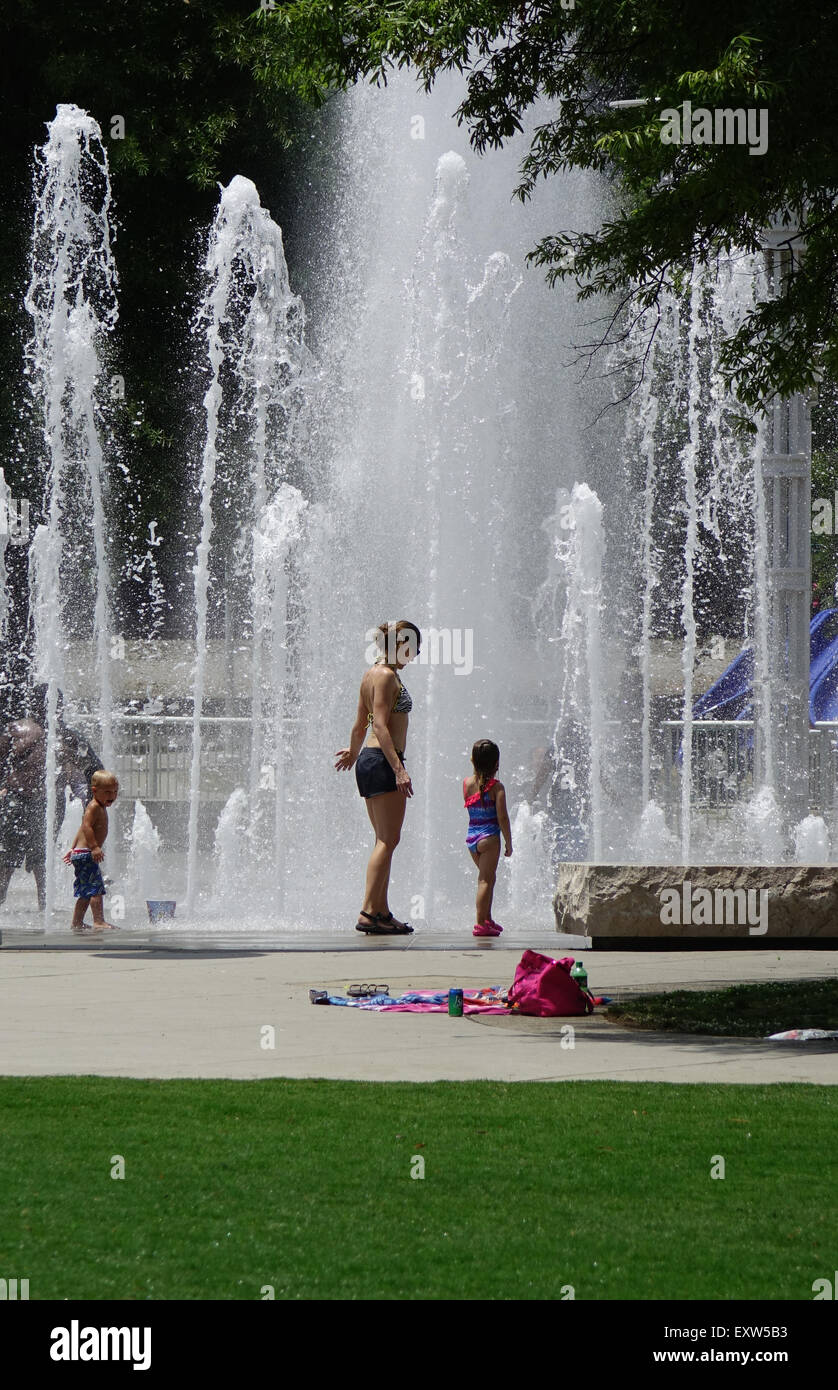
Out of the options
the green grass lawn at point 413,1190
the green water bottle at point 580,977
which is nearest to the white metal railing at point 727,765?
the green water bottle at point 580,977

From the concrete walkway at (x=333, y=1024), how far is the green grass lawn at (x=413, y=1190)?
1.52 ft

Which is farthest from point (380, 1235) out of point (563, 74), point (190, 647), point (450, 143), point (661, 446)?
point (190, 647)

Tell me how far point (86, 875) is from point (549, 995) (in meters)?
4.66

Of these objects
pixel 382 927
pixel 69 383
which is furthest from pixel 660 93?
pixel 69 383

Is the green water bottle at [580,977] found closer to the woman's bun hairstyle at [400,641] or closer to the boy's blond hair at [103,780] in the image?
the woman's bun hairstyle at [400,641]

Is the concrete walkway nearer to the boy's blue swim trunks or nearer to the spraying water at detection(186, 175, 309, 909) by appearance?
the boy's blue swim trunks

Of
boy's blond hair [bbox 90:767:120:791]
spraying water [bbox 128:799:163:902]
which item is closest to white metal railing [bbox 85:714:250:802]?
spraying water [bbox 128:799:163:902]

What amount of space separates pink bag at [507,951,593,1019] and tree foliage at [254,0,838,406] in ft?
10.3

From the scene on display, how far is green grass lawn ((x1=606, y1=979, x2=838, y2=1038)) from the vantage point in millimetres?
7980

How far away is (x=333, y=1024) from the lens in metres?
7.95

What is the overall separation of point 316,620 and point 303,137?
8.07 meters
